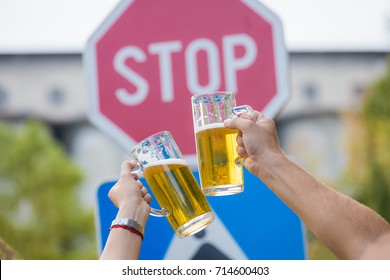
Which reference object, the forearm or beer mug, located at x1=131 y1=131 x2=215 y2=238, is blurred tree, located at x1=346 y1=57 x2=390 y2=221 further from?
the forearm

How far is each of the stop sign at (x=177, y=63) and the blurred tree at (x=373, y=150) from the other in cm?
1140

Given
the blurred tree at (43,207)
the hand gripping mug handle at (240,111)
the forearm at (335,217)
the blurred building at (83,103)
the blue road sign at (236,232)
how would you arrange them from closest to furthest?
the forearm at (335,217)
the hand gripping mug handle at (240,111)
the blue road sign at (236,232)
the blurred tree at (43,207)
the blurred building at (83,103)

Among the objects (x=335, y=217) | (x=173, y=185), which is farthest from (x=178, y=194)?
(x=335, y=217)

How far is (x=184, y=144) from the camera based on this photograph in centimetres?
143

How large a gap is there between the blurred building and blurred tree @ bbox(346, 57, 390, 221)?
1307 mm

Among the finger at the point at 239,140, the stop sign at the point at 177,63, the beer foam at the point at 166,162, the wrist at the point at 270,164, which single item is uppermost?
the stop sign at the point at 177,63

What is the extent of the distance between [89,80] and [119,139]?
0.53 ft

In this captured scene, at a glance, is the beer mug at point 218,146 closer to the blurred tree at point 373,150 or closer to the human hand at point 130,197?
the human hand at point 130,197

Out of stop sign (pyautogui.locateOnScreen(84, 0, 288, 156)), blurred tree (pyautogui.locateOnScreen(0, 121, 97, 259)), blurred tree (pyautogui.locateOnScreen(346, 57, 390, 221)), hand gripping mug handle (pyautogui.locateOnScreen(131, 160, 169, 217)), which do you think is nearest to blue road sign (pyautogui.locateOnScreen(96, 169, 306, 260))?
stop sign (pyautogui.locateOnScreen(84, 0, 288, 156))

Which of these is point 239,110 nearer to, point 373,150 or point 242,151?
point 242,151

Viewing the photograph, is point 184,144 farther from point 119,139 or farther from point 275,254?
point 275,254

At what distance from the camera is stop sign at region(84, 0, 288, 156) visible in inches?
57.5

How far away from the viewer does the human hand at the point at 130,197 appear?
3.44 ft

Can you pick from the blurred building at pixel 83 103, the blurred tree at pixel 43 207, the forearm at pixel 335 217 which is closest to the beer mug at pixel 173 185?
the forearm at pixel 335 217
